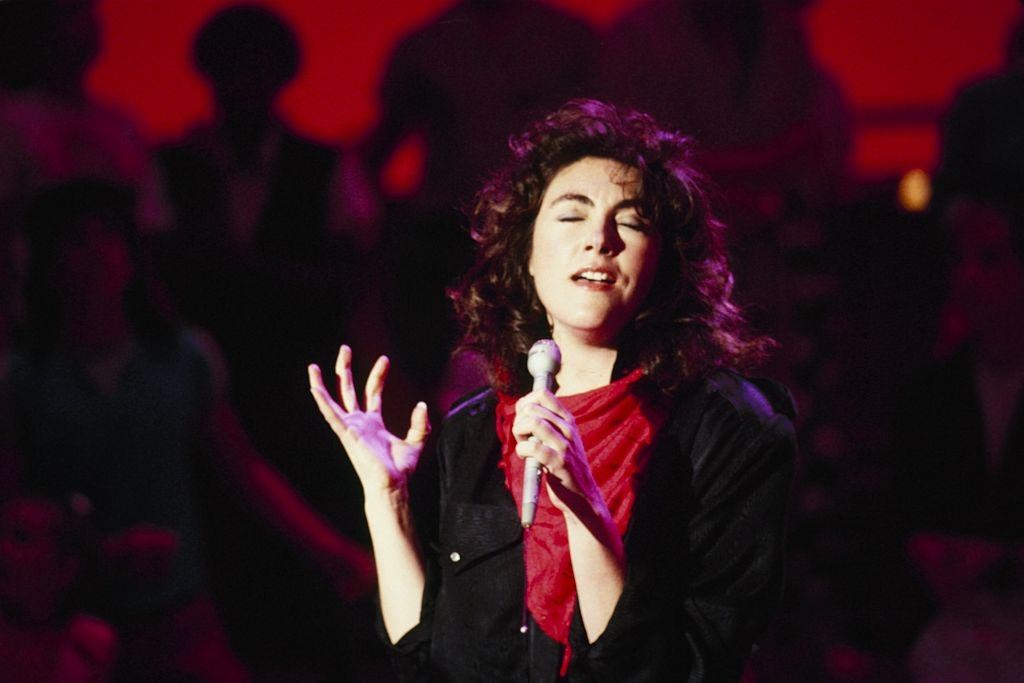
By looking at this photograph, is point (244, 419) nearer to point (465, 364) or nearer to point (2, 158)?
point (2, 158)

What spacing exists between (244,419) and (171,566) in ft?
1.33

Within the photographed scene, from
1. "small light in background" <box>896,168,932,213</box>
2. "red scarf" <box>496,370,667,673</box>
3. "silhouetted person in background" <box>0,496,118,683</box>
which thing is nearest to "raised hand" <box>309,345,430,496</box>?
"red scarf" <box>496,370,667,673</box>

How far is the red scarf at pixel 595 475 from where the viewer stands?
1777 mm

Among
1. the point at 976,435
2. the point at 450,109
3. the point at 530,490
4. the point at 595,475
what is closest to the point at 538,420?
the point at 530,490

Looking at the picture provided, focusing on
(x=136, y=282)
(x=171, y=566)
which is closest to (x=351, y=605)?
(x=171, y=566)

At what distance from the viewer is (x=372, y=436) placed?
→ 6.05ft

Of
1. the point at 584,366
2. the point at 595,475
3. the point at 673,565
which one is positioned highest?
the point at 584,366

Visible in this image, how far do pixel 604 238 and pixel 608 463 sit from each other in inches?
11.5

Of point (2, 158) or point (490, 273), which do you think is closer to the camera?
point (490, 273)

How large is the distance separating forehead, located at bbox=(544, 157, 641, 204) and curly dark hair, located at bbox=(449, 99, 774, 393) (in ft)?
0.03

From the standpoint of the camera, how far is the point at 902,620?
329 centimetres

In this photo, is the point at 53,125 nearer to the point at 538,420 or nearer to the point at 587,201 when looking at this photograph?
the point at 587,201

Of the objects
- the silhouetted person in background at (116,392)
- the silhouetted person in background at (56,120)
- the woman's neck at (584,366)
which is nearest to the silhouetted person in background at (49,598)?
the silhouetted person in background at (116,392)

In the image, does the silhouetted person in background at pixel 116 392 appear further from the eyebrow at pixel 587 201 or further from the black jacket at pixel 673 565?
the eyebrow at pixel 587 201
